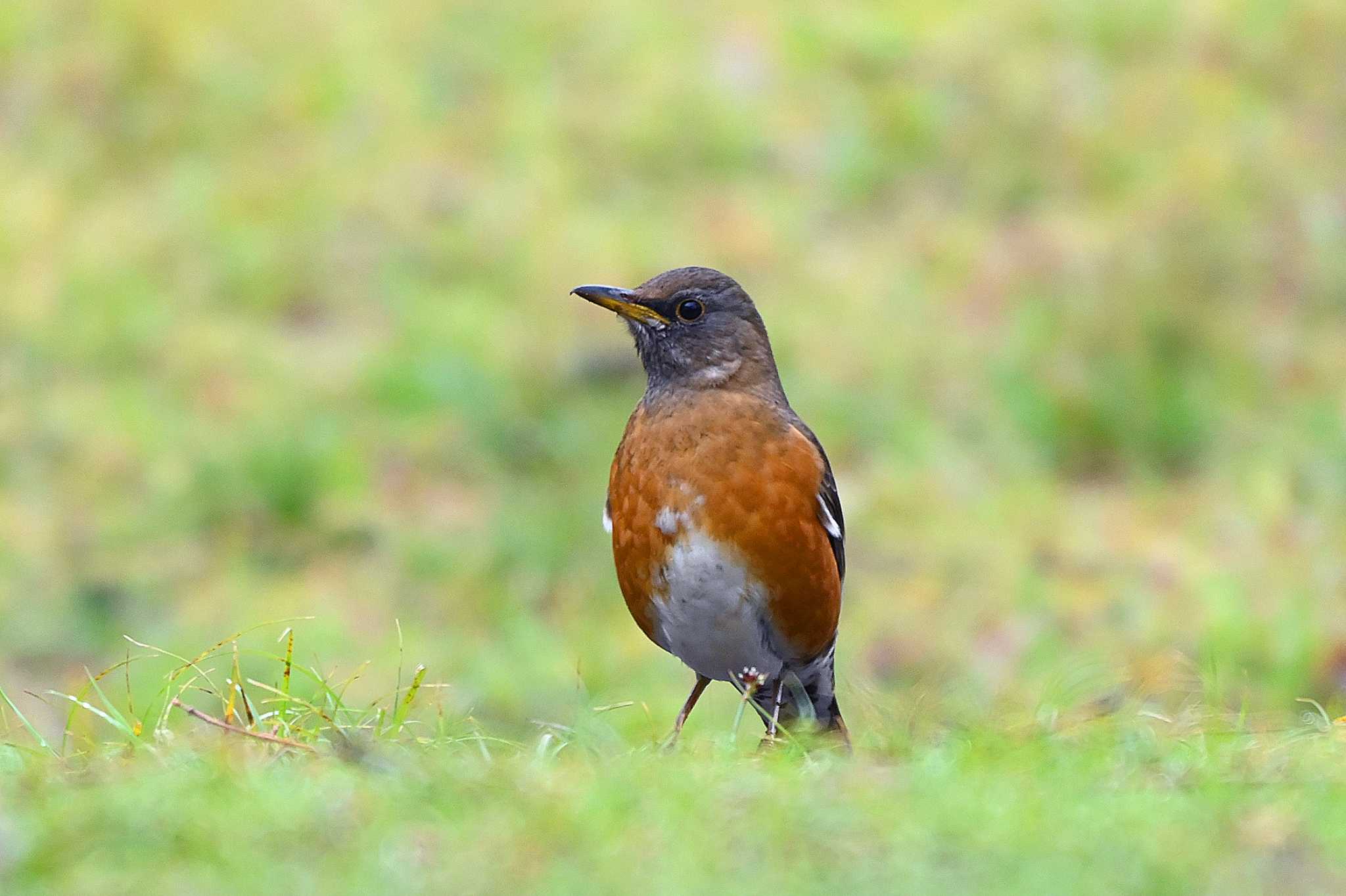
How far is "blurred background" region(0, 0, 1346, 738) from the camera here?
9.32 m

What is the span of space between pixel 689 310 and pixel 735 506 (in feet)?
3.10

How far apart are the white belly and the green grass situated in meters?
0.44

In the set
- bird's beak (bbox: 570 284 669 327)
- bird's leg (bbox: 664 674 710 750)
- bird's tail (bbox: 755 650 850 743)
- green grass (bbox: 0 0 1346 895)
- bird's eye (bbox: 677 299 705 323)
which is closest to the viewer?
bird's leg (bbox: 664 674 710 750)

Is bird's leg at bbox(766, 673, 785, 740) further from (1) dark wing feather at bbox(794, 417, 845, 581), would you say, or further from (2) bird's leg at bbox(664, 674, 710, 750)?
(1) dark wing feather at bbox(794, 417, 845, 581)

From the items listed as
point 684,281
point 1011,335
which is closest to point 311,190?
point 1011,335

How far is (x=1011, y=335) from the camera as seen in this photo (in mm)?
11125

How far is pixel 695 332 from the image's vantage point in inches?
235

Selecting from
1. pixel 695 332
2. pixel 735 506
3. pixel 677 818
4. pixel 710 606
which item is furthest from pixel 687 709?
pixel 677 818

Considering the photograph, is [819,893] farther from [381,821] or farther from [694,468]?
[694,468]

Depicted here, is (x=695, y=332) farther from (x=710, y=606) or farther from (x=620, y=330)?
(x=620, y=330)

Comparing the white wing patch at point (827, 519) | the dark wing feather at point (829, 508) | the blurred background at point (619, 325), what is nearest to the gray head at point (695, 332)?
the dark wing feather at point (829, 508)

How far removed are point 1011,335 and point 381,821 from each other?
27.5 ft

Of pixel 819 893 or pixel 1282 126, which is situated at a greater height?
pixel 1282 126

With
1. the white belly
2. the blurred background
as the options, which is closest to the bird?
the white belly
